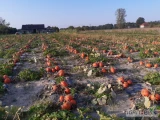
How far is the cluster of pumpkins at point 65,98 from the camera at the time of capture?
5.32 m

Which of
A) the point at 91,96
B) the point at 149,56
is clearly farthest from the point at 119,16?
the point at 91,96

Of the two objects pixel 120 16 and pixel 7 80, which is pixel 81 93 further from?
pixel 120 16

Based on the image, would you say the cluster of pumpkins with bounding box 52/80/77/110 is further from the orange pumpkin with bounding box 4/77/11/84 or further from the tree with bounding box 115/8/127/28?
the tree with bounding box 115/8/127/28

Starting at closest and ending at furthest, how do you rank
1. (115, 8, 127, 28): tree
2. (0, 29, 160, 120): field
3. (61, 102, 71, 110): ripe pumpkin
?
(0, 29, 160, 120): field < (61, 102, 71, 110): ripe pumpkin < (115, 8, 127, 28): tree

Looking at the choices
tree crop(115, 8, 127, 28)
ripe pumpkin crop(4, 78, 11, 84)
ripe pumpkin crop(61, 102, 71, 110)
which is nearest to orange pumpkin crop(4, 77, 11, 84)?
ripe pumpkin crop(4, 78, 11, 84)

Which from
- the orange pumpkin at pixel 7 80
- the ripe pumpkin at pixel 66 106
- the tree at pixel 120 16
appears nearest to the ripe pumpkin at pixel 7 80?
the orange pumpkin at pixel 7 80

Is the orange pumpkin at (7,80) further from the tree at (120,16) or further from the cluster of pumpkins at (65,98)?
the tree at (120,16)

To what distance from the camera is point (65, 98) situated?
5.68 meters

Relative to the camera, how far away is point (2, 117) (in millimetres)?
4824

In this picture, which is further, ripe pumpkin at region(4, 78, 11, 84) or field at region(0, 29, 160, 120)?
ripe pumpkin at region(4, 78, 11, 84)

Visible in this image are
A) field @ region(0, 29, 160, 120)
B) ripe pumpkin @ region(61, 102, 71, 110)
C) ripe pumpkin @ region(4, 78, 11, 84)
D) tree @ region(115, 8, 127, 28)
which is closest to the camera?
field @ region(0, 29, 160, 120)

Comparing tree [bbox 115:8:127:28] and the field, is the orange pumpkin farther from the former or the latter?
tree [bbox 115:8:127:28]

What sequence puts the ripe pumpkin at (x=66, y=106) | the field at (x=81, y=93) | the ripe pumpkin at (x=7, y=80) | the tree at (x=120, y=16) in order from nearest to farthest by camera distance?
the field at (x=81, y=93) < the ripe pumpkin at (x=66, y=106) < the ripe pumpkin at (x=7, y=80) < the tree at (x=120, y=16)

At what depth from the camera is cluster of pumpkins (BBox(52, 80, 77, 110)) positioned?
532 cm
